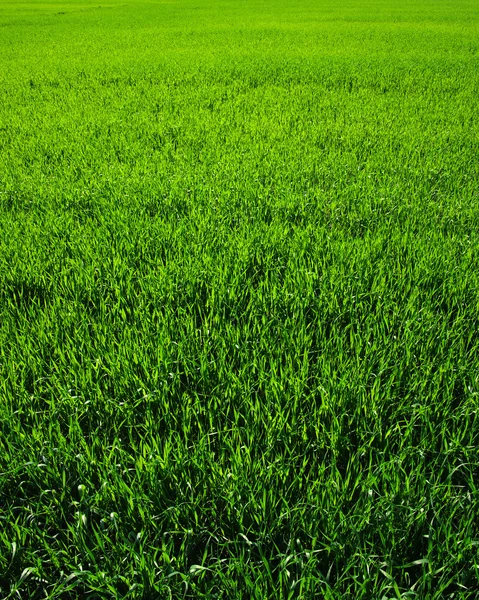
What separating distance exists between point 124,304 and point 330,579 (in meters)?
1.71

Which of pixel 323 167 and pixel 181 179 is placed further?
pixel 323 167

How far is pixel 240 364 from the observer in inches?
81.4

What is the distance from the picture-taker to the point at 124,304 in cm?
257

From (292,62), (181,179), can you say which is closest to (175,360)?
(181,179)

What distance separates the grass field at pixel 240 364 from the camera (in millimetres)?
1299

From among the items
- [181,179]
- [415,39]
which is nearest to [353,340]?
[181,179]

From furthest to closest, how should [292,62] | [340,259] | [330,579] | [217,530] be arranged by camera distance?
[292,62] < [340,259] < [217,530] < [330,579]

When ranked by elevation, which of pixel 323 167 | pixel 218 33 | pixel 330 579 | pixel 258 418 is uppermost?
pixel 218 33

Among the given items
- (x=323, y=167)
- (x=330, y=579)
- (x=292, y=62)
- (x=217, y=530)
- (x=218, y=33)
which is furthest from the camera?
(x=218, y=33)

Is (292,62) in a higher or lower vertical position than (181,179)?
higher

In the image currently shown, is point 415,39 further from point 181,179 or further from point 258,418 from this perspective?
point 258,418

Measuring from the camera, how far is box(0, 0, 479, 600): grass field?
1.30 m

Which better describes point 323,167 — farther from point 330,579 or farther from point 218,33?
point 218,33

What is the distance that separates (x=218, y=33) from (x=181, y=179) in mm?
17353
